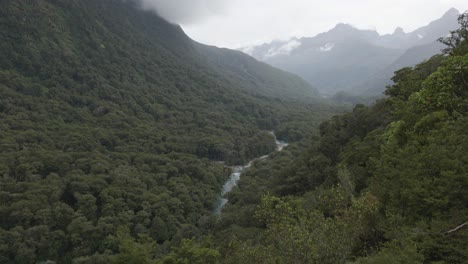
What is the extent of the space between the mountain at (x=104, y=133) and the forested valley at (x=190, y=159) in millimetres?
415

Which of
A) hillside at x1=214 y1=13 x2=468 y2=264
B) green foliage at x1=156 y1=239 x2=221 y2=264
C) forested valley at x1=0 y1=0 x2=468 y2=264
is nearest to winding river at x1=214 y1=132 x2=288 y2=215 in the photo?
forested valley at x1=0 y1=0 x2=468 y2=264

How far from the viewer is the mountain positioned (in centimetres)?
5288

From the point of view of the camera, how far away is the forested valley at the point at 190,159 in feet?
50.0

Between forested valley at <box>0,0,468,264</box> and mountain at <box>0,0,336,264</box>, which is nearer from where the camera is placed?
forested valley at <box>0,0,468,264</box>

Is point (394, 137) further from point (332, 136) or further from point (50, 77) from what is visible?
point (50, 77)

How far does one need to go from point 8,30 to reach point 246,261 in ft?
456

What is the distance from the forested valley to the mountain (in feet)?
1.36

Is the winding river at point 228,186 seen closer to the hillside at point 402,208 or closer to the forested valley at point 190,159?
the forested valley at point 190,159

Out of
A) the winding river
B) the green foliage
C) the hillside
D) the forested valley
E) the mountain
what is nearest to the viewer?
the hillside

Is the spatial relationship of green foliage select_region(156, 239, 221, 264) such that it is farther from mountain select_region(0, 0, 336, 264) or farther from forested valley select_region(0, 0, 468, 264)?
mountain select_region(0, 0, 336, 264)

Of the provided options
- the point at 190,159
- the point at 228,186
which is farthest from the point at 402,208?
the point at 190,159

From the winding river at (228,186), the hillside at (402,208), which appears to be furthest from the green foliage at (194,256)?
the winding river at (228,186)

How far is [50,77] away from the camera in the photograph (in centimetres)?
12162

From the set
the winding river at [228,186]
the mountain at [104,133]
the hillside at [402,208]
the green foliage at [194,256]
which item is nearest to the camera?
the hillside at [402,208]
